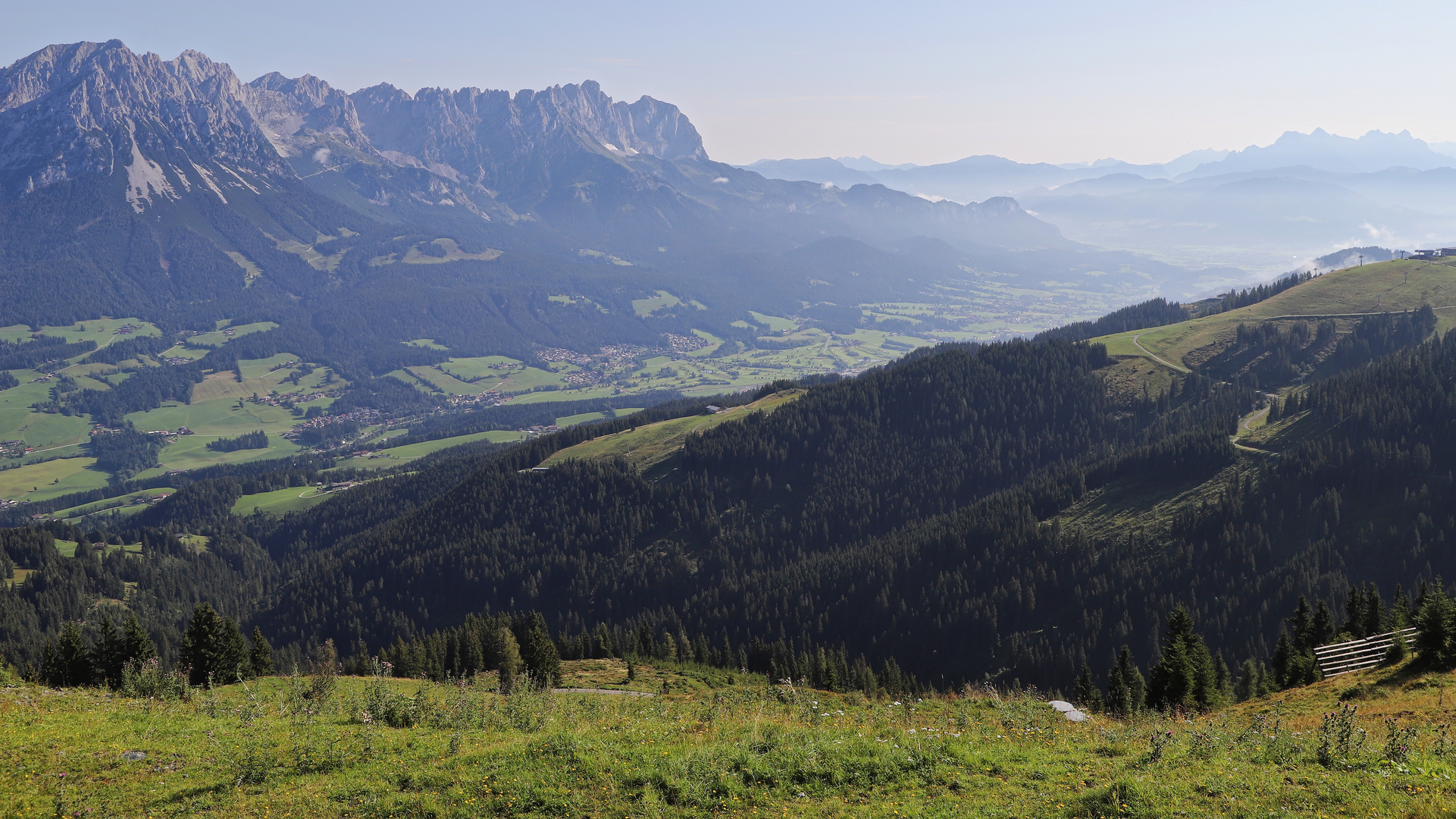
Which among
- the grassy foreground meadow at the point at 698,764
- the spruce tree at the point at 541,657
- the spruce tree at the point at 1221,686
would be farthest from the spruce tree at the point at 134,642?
the spruce tree at the point at 1221,686

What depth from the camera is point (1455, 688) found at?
37.3 meters

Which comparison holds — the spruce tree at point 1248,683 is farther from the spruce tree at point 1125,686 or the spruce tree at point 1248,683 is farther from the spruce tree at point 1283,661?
the spruce tree at point 1125,686

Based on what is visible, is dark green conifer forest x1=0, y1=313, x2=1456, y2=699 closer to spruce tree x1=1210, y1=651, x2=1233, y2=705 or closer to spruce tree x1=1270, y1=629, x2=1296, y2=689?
spruce tree x1=1270, y1=629, x2=1296, y2=689

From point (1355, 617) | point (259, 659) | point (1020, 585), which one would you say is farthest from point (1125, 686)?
point (1020, 585)

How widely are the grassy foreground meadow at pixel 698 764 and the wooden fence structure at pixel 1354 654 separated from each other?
53.7ft

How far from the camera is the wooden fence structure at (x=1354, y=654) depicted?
49.7 m

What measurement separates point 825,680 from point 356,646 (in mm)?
130802

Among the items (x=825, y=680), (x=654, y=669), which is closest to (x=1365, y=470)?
(x=825, y=680)

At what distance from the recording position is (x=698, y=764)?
26578mm

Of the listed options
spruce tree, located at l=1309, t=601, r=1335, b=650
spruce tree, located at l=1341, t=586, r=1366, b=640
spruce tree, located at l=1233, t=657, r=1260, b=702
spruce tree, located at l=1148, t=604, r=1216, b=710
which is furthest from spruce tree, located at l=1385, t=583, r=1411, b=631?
spruce tree, located at l=1148, t=604, r=1216, b=710

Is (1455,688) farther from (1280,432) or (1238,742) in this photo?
(1280,432)

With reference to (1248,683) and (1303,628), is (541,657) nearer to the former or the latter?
(1303,628)

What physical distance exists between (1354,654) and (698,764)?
50923 millimetres

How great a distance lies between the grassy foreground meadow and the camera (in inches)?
948
